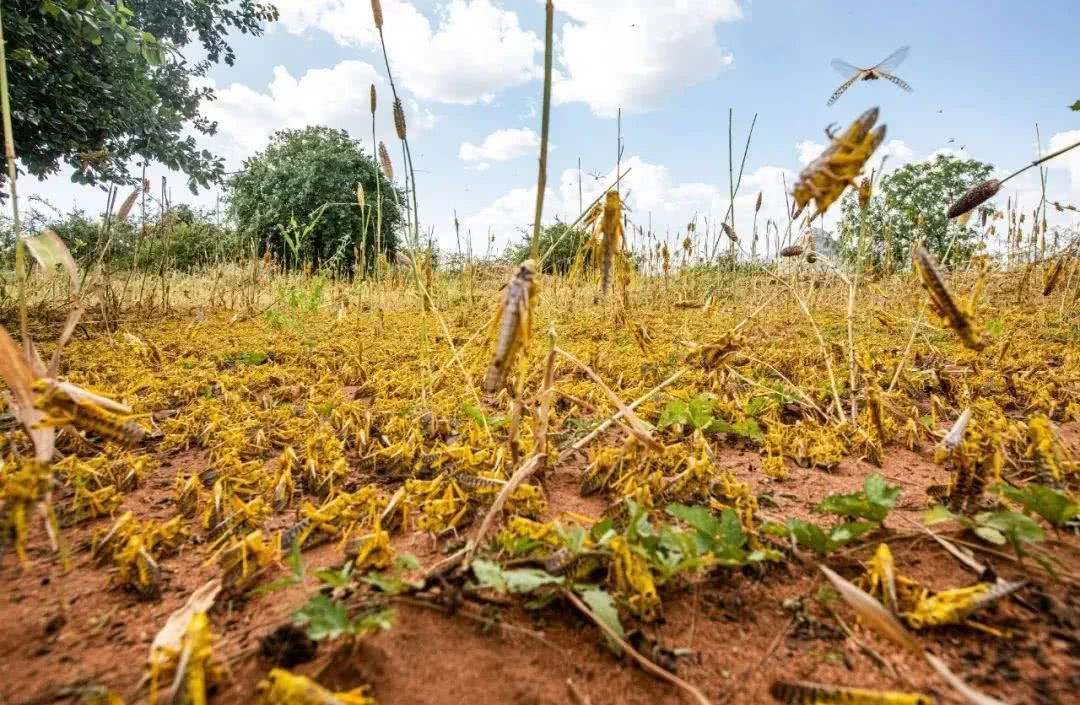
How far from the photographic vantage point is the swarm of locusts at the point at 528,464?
0.79 m

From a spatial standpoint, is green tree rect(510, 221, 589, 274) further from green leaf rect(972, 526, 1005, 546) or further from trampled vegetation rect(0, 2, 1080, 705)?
green leaf rect(972, 526, 1005, 546)

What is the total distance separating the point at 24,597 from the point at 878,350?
3.34 metres

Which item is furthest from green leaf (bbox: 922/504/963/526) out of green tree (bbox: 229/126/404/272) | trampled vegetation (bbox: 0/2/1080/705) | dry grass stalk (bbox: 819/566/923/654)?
green tree (bbox: 229/126/404/272)

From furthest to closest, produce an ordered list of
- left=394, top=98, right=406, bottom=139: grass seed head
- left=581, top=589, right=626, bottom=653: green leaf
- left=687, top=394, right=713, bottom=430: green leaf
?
left=687, top=394, right=713, bottom=430: green leaf → left=394, top=98, right=406, bottom=139: grass seed head → left=581, top=589, right=626, bottom=653: green leaf

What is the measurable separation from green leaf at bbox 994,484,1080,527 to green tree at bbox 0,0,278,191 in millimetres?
3109

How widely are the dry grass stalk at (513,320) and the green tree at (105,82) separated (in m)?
2.36

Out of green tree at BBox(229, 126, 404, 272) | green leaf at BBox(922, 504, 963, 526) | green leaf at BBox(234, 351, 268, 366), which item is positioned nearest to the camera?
green leaf at BBox(922, 504, 963, 526)

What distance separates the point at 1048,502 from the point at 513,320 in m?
0.91

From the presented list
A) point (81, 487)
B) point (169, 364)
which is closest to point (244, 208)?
point (169, 364)

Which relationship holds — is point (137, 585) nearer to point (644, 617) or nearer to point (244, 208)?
point (644, 617)

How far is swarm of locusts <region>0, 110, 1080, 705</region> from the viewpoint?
789 millimetres

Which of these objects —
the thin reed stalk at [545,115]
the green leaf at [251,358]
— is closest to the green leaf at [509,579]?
the thin reed stalk at [545,115]

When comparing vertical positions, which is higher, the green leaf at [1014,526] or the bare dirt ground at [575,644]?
the green leaf at [1014,526]

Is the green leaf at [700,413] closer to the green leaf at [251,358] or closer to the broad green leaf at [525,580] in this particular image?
the broad green leaf at [525,580]
